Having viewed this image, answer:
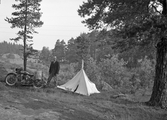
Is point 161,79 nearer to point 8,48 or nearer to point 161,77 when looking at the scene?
point 161,77

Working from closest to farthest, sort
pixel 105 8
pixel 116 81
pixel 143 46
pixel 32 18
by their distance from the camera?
pixel 143 46, pixel 105 8, pixel 32 18, pixel 116 81

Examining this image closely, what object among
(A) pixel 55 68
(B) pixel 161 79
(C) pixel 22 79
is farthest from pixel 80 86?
(B) pixel 161 79

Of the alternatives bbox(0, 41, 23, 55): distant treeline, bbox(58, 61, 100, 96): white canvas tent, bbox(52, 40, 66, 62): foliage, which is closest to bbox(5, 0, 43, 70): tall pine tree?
bbox(58, 61, 100, 96): white canvas tent

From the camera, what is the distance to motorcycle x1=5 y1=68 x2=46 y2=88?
31.6 ft

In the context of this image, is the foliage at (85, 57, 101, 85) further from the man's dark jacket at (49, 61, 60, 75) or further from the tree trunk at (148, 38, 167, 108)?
the tree trunk at (148, 38, 167, 108)

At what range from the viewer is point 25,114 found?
487cm

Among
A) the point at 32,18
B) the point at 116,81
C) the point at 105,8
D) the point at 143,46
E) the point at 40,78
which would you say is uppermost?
the point at 32,18

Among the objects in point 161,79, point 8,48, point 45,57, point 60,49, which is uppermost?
point 8,48

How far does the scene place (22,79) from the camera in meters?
10.0

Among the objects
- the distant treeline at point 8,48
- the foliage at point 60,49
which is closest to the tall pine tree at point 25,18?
the foliage at point 60,49

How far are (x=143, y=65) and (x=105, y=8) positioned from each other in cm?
2252

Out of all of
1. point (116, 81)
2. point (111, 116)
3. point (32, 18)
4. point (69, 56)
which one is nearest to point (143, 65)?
point (116, 81)

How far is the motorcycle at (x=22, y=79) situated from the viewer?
9625 mm

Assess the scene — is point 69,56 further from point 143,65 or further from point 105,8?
point 105,8
